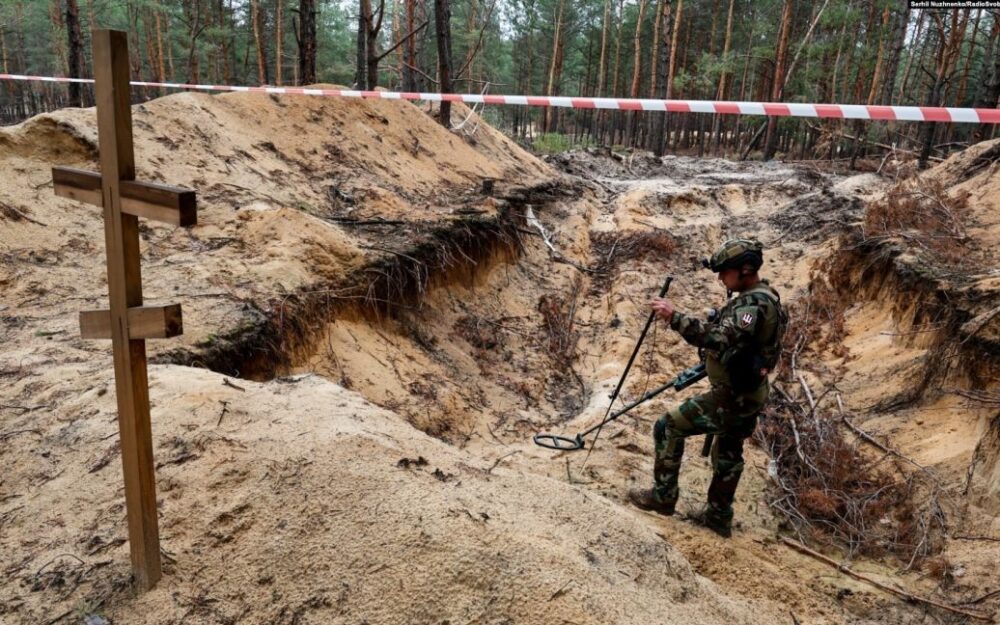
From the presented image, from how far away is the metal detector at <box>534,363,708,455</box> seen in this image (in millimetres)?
4211

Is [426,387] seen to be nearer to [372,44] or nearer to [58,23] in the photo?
[372,44]

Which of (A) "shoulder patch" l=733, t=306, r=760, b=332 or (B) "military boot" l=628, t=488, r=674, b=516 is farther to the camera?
(B) "military boot" l=628, t=488, r=674, b=516

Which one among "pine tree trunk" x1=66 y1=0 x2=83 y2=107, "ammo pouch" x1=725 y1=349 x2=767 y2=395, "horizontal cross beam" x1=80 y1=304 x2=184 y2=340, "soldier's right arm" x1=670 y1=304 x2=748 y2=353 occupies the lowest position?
"ammo pouch" x1=725 y1=349 x2=767 y2=395

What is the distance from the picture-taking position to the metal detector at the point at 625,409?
4.21 m

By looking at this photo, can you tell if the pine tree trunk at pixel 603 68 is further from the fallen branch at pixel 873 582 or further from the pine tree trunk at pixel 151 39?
the fallen branch at pixel 873 582

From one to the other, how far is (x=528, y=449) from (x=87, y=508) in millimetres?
3245

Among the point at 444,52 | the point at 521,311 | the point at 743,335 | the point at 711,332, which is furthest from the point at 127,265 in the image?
the point at 444,52

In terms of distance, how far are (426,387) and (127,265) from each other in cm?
369

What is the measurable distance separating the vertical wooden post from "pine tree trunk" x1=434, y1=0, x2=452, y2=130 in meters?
11.1

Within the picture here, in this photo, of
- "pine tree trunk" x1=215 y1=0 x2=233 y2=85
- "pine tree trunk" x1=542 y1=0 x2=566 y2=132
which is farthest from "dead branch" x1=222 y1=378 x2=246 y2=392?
"pine tree trunk" x1=542 y1=0 x2=566 y2=132

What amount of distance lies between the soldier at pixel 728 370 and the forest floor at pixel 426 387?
0.30 metres

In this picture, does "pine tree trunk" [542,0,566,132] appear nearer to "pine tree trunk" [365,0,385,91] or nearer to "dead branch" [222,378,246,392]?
"pine tree trunk" [365,0,385,91]

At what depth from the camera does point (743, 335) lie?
12.0ft

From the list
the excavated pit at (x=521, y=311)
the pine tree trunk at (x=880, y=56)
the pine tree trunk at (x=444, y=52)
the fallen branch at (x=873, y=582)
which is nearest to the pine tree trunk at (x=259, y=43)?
the pine tree trunk at (x=444, y=52)
